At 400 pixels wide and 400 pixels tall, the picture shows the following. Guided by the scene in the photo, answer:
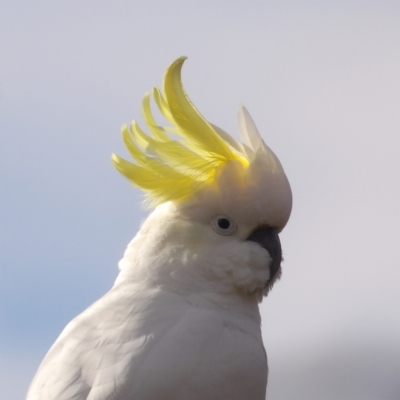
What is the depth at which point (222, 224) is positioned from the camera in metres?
3.77

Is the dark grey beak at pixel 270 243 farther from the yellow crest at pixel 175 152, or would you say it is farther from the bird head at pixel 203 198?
the yellow crest at pixel 175 152

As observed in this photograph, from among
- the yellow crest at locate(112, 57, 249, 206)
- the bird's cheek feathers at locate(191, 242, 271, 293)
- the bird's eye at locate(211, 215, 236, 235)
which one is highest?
the yellow crest at locate(112, 57, 249, 206)

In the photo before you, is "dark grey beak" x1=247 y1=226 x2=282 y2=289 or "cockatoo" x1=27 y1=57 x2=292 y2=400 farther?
"dark grey beak" x1=247 y1=226 x2=282 y2=289

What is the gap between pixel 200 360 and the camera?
3.40 meters

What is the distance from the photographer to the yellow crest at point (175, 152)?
3752mm

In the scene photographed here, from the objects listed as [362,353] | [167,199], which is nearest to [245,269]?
[167,199]

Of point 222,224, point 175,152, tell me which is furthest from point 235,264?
point 175,152

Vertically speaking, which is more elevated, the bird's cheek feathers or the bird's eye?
the bird's eye

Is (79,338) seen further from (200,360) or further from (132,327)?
(200,360)

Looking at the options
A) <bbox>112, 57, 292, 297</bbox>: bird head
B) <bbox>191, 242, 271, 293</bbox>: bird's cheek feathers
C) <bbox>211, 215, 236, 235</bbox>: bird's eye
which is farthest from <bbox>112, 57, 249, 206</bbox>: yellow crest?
<bbox>191, 242, 271, 293</bbox>: bird's cheek feathers

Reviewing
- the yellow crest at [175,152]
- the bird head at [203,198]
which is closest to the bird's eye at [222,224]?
the bird head at [203,198]

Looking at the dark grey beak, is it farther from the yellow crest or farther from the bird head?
the yellow crest

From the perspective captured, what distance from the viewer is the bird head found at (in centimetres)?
374

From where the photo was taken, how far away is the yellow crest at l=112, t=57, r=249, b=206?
3.75 m
